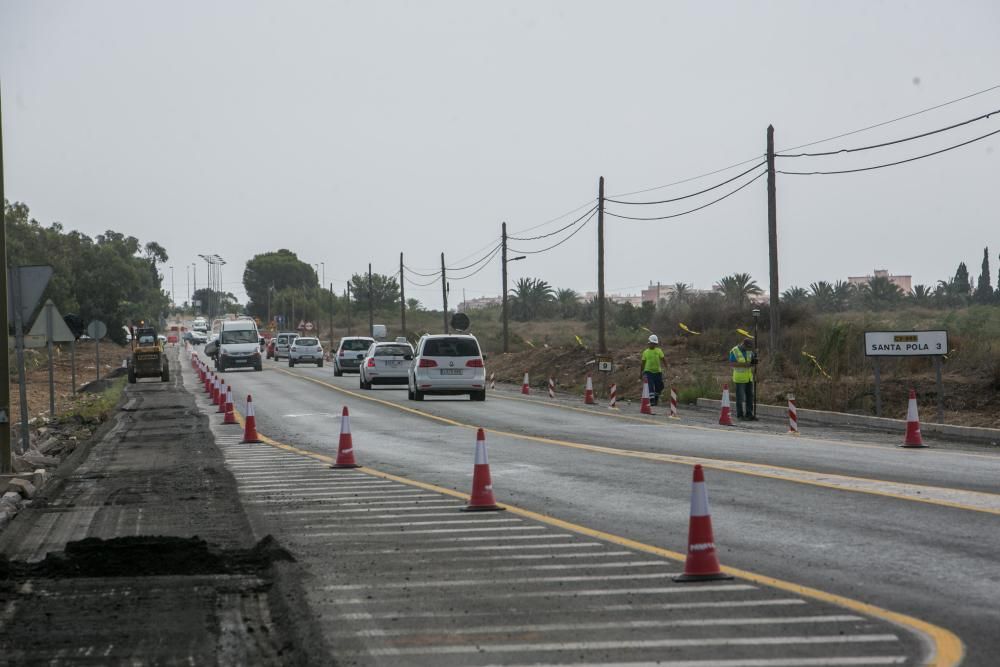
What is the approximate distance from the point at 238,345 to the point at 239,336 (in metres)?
0.50

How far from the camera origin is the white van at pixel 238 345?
201 ft

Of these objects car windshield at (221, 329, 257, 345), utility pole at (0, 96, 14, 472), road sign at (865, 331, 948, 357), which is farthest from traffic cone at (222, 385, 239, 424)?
car windshield at (221, 329, 257, 345)

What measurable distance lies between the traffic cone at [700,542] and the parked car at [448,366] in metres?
25.9

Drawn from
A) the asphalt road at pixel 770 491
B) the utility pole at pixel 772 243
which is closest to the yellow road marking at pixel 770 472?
the asphalt road at pixel 770 491

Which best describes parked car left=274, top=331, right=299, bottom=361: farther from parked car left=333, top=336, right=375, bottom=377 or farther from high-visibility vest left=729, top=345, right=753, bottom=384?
high-visibility vest left=729, top=345, right=753, bottom=384

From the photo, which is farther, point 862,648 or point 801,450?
point 801,450

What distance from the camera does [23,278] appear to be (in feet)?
61.0

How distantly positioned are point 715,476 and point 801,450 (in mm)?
4162

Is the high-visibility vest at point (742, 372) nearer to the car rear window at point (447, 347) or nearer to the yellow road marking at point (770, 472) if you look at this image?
the yellow road marking at point (770, 472)

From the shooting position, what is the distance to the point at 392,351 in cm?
4238

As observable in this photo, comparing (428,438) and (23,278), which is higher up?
(23,278)

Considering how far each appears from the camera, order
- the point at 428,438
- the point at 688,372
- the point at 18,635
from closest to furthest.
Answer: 1. the point at 18,635
2. the point at 428,438
3. the point at 688,372

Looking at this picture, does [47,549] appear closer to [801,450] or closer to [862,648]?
[862,648]

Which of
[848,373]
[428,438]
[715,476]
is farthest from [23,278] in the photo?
[848,373]
